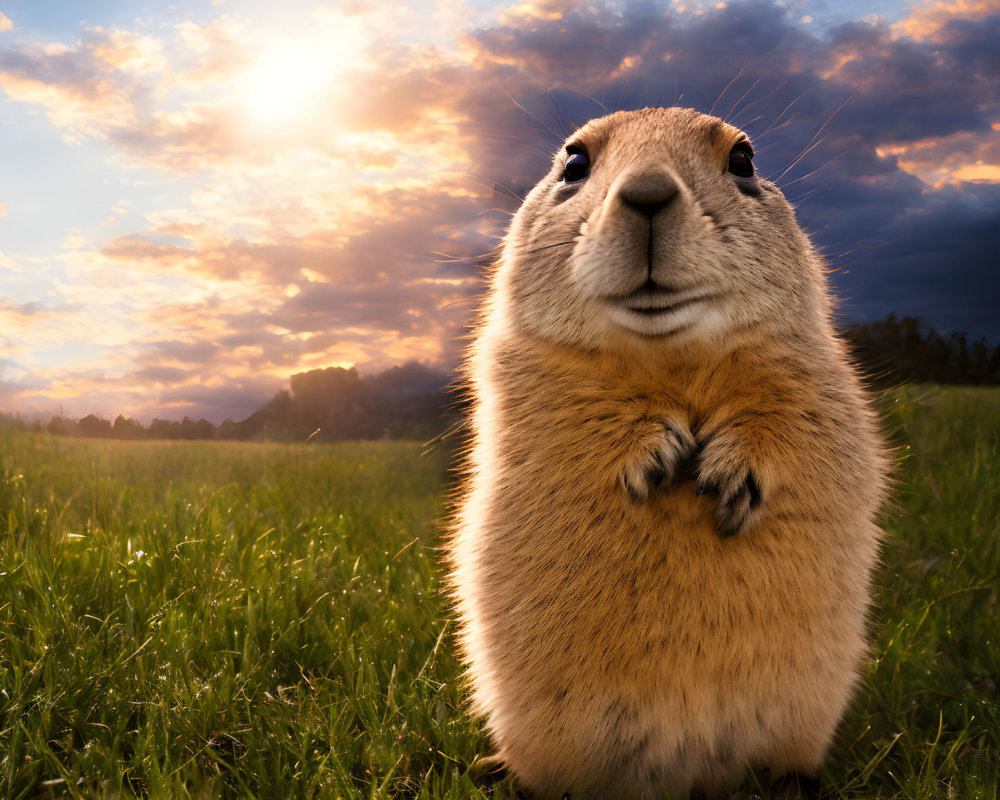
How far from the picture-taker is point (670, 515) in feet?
9.10

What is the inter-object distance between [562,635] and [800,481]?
103cm

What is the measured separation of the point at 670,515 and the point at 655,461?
21cm

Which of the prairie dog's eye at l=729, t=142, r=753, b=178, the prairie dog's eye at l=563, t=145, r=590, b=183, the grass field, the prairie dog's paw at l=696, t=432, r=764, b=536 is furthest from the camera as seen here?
the prairie dog's eye at l=563, t=145, r=590, b=183

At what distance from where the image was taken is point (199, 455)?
400 inches

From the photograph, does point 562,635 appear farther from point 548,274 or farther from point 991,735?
point 991,735

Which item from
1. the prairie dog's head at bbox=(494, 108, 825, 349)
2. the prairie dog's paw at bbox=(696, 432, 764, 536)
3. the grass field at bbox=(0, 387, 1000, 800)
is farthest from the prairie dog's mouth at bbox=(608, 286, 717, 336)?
the grass field at bbox=(0, 387, 1000, 800)

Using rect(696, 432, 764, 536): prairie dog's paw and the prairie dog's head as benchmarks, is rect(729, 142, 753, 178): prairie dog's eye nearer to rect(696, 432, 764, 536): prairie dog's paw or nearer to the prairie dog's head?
the prairie dog's head

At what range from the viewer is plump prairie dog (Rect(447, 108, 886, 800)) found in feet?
8.95

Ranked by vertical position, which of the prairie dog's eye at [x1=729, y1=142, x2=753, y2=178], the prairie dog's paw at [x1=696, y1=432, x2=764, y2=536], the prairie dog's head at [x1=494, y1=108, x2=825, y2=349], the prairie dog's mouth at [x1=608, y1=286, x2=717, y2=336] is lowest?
the prairie dog's paw at [x1=696, y1=432, x2=764, y2=536]

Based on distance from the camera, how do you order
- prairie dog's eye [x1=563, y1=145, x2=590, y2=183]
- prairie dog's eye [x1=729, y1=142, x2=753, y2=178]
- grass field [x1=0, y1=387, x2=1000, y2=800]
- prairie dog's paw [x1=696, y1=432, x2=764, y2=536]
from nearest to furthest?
prairie dog's paw [x1=696, y1=432, x2=764, y2=536], grass field [x1=0, y1=387, x2=1000, y2=800], prairie dog's eye [x1=729, y1=142, x2=753, y2=178], prairie dog's eye [x1=563, y1=145, x2=590, y2=183]

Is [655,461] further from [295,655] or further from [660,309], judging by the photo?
[295,655]

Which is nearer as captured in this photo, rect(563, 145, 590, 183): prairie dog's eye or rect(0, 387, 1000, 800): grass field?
rect(0, 387, 1000, 800): grass field

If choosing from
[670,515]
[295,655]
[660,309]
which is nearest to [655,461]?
[670,515]

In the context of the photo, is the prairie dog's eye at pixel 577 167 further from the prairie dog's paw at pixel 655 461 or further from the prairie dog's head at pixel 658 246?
the prairie dog's paw at pixel 655 461
